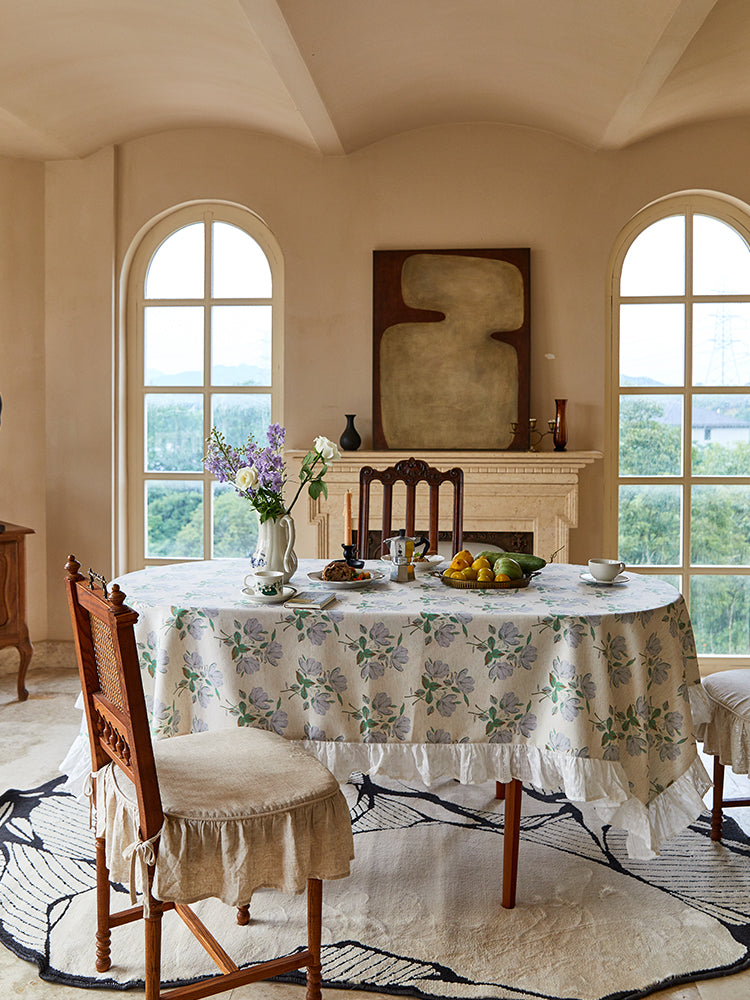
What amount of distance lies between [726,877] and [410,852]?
90cm

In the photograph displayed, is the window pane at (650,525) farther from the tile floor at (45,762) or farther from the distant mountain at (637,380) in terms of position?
the tile floor at (45,762)

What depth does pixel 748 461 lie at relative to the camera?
4500 mm

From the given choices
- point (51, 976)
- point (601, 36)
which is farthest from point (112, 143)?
point (51, 976)

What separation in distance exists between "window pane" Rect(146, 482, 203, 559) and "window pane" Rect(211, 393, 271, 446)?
36cm

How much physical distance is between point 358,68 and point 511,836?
9.72 ft

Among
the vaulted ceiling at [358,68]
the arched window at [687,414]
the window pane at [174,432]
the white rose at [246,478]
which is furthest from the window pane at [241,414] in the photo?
the white rose at [246,478]

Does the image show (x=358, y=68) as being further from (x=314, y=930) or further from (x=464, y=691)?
(x=314, y=930)

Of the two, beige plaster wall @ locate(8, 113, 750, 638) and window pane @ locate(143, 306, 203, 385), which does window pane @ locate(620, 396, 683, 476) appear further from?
window pane @ locate(143, 306, 203, 385)

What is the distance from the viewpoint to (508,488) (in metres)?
4.36

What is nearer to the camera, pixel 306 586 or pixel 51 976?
pixel 51 976

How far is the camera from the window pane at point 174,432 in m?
4.77

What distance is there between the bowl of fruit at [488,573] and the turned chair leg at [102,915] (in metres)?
1.20

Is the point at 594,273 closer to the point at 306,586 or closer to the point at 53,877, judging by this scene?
the point at 306,586

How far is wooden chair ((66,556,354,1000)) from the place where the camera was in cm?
164
